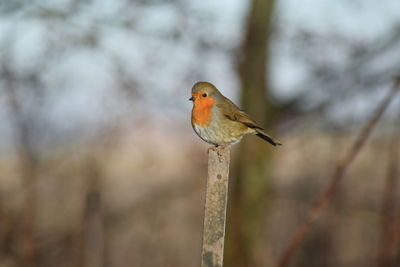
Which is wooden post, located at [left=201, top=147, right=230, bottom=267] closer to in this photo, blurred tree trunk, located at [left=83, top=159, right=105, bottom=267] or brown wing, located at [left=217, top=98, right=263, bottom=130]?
brown wing, located at [left=217, top=98, right=263, bottom=130]

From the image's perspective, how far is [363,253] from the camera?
29.1 feet

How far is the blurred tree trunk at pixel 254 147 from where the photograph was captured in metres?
6.39

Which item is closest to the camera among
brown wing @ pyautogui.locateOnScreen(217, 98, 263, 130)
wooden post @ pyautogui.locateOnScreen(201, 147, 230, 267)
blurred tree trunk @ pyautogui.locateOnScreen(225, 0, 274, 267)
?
wooden post @ pyautogui.locateOnScreen(201, 147, 230, 267)

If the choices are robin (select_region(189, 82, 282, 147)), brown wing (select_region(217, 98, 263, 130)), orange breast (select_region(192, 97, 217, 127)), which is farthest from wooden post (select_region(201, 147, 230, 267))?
brown wing (select_region(217, 98, 263, 130))

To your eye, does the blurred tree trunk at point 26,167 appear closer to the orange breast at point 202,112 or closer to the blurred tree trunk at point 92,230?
the blurred tree trunk at point 92,230

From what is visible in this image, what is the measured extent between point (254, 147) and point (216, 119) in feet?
11.5

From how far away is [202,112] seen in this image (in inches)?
115

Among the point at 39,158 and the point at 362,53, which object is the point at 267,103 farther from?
the point at 39,158

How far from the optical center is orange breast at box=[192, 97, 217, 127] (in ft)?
9.57

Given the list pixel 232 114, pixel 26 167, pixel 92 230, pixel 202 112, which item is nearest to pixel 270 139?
pixel 232 114

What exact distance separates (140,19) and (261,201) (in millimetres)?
2669

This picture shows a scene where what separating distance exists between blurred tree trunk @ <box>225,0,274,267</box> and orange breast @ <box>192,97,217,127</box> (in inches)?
133

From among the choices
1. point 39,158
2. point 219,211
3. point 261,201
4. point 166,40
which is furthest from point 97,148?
point 219,211

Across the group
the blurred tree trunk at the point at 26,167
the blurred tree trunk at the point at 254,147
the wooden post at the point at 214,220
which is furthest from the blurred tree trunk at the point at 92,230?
the wooden post at the point at 214,220
